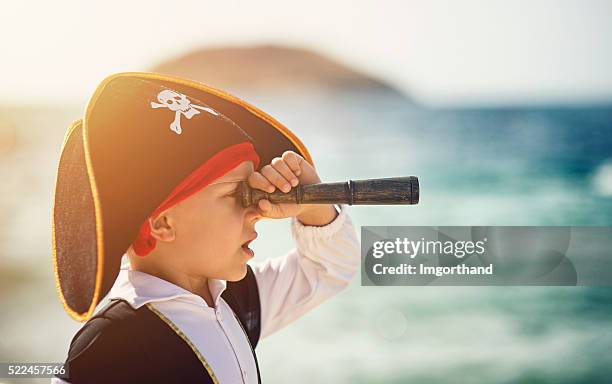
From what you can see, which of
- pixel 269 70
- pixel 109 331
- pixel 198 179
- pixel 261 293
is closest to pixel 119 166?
pixel 198 179

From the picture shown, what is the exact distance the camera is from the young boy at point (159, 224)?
880 mm

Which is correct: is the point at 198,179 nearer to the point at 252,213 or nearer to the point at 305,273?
the point at 252,213

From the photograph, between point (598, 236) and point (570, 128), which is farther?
point (570, 128)

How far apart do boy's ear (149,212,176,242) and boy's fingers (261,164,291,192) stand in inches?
5.5

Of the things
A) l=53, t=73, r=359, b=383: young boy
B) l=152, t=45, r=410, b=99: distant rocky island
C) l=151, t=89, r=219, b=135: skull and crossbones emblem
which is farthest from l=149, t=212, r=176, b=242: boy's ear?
l=152, t=45, r=410, b=99: distant rocky island

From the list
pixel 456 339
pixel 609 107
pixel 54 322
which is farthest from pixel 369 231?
pixel 54 322

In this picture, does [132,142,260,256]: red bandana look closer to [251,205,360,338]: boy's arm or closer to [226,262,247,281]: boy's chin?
[226,262,247,281]: boy's chin

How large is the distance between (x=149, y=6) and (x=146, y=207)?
110 cm

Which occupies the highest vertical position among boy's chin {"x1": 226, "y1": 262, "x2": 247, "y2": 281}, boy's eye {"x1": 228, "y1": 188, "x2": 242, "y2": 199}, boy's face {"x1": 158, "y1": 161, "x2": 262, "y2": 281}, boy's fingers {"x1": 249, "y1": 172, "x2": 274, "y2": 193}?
boy's fingers {"x1": 249, "y1": 172, "x2": 274, "y2": 193}

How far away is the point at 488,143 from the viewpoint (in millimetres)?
2465

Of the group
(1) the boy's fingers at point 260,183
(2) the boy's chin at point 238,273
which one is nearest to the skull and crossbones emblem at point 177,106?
(1) the boy's fingers at point 260,183

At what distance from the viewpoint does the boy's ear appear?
95 centimetres

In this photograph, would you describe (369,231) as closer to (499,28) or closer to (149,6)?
(499,28)

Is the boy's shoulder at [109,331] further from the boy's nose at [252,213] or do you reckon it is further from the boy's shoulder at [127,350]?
the boy's nose at [252,213]
